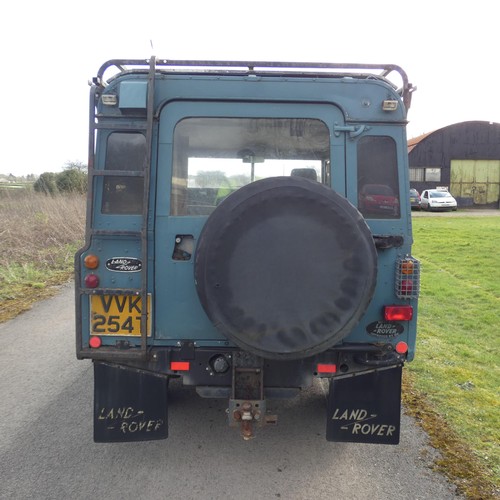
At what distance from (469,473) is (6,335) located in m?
6.04

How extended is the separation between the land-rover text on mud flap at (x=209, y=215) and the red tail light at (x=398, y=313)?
0.01 metres

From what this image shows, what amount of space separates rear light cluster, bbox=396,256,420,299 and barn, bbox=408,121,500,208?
37960mm

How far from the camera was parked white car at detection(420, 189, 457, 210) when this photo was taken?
30875mm

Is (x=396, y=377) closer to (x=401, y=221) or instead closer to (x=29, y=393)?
(x=401, y=221)

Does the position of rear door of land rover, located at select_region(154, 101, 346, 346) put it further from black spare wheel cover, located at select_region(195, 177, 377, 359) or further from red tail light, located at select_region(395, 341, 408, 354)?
red tail light, located at select_region(395, 341, 408, 354)

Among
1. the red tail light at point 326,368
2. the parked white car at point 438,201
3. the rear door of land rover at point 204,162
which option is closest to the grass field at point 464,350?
the red tail light at point 326,368

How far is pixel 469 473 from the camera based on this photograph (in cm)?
315

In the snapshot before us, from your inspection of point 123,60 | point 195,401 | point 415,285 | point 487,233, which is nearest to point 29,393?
point 195,401

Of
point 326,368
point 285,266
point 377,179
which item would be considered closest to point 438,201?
point 377,179

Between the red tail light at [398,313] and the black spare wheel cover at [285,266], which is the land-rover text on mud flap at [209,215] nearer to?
the red tail light at [398,313]

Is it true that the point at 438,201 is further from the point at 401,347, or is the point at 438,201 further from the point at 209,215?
the point at 209,215

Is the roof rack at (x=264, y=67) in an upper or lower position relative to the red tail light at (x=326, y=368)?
upper

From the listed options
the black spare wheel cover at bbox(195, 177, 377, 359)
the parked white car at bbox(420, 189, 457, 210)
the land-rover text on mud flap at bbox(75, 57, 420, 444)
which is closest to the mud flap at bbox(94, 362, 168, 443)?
the land-rover text on mud flap at bbox(75, 57, 420, 444)

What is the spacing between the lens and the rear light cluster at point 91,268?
10.0 ft
